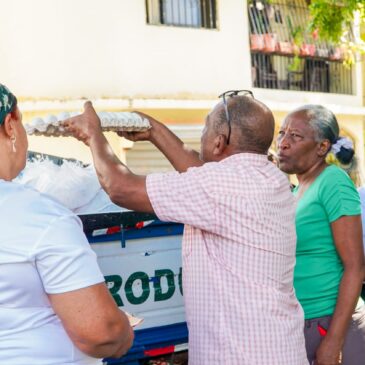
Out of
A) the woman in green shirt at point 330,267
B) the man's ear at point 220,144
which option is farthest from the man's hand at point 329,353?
the man's ear at point 220,144

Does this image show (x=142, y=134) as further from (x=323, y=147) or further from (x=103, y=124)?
(x=323, y=147)

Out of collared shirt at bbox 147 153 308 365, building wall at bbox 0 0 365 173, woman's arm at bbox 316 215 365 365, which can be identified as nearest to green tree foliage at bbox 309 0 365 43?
building wall at bbox 0 0 365 173

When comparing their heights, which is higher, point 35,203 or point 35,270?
point 35,203

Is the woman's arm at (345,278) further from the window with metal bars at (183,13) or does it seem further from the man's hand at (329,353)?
the window with metal bars at (183,13)

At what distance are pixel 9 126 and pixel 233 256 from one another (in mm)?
868

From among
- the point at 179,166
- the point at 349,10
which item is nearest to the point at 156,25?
the point at 349,10

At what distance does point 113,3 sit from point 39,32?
56.7 inches

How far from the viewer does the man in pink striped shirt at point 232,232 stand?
2205 millimetres

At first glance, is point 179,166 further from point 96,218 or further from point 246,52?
point 246,52

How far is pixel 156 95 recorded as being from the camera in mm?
11875

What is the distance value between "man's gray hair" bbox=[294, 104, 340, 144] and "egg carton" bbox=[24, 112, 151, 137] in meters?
0.77

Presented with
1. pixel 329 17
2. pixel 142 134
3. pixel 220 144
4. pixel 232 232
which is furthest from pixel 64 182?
pixel 329 17

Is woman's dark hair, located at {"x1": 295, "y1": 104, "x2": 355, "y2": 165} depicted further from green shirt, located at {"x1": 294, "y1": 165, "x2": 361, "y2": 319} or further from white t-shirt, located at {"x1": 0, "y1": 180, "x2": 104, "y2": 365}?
white t-shirt, located at {"x1": 0, "y1": 180, "x2": 104, "y2": 365}

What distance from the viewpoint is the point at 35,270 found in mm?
1692
